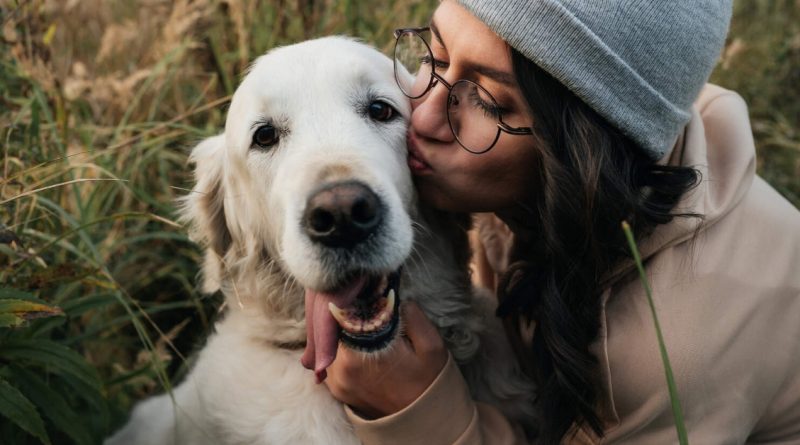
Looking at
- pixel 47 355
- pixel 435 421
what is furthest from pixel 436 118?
pixel 47 355

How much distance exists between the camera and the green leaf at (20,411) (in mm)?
1732

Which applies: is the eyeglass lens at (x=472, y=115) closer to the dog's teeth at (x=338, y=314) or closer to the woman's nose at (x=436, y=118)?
the woman's nose at (x=436, y=118)

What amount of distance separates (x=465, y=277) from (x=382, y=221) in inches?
26.4

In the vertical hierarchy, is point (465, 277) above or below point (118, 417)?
above

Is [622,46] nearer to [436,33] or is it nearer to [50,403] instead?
[436,33]

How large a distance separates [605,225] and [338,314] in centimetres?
81

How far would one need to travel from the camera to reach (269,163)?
216cm

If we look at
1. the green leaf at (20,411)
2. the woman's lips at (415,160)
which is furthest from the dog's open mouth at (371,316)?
the green leaf at (20,411)

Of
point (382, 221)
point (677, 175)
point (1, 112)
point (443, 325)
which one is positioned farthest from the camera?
point (1, 112)

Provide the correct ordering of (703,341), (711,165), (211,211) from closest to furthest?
(703,341) → (711,165) → (211,211)

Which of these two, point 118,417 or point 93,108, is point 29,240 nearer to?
point 118,417

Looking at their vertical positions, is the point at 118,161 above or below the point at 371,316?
below

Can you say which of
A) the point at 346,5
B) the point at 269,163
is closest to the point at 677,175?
the point at 269,163

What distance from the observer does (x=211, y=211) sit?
2.51m
